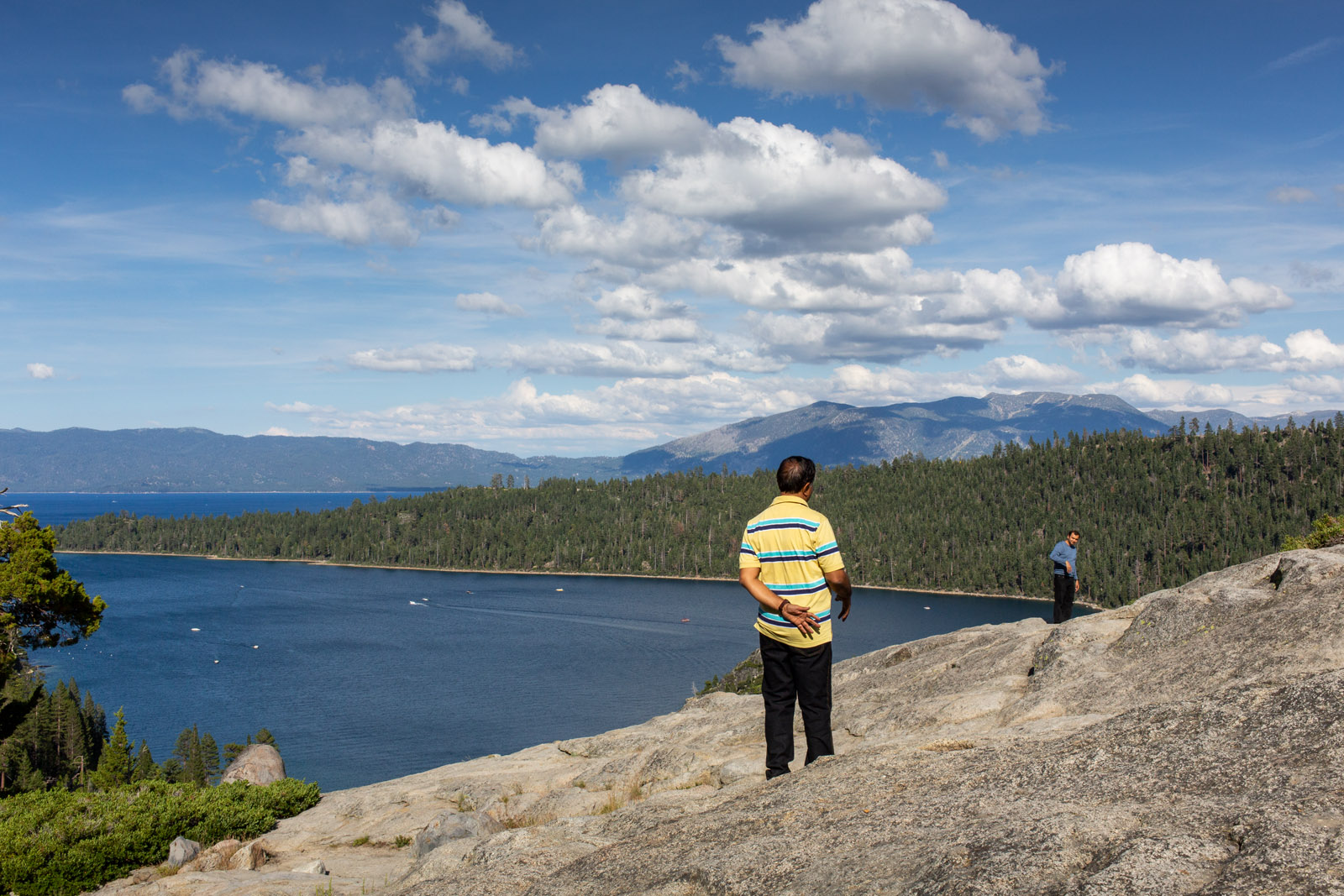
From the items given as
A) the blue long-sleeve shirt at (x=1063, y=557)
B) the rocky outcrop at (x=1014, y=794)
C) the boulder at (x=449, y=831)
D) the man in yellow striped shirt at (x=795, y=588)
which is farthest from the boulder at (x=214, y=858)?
the blue long-sleeve shirt at (x=1063, y=557)

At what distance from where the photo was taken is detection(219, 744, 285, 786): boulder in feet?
110

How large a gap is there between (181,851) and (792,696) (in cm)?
1261

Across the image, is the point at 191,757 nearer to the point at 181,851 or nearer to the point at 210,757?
the point at 210,757

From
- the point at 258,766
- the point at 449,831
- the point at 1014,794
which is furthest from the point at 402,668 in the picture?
the point at 1014,794

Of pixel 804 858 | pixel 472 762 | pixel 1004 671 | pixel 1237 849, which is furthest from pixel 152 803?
pixel 1237 849

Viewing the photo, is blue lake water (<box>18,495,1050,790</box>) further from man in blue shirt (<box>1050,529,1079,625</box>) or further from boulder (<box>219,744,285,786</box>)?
man in blue shirt (<box>1050,529,1079,625</box>)

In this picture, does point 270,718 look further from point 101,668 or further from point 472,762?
point 472,762

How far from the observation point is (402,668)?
5089 inches

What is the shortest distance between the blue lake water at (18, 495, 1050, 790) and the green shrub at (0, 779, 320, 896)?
210 ft

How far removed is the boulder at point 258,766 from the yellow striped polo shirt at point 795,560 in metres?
30.4

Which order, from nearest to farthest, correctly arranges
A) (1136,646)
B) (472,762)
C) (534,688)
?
1. (1136,646)
2. (472,762)
3. (534,688)

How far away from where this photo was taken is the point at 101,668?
426 ft

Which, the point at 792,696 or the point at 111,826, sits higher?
the point at 792,696

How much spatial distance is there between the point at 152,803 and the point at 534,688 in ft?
337
